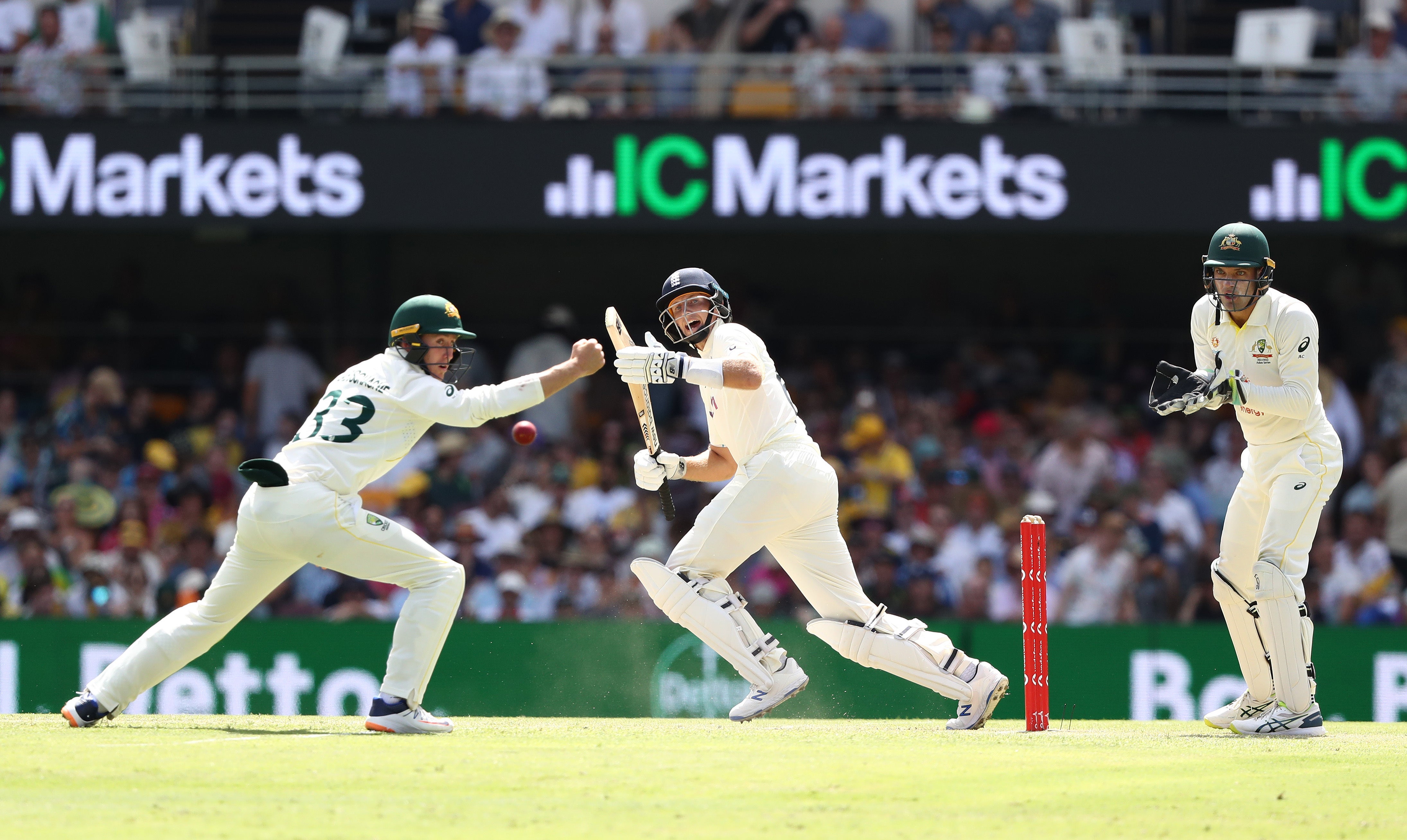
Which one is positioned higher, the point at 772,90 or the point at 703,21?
the point at 703,21

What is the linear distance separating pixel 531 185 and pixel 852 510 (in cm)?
385

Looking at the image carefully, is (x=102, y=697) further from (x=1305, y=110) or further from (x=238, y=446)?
(x=1305, y=110)

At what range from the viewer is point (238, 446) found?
1580 centimetres

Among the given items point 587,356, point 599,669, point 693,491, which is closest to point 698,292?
point 587,356

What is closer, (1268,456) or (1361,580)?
(1268,456)

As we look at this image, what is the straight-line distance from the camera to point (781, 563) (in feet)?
28.2

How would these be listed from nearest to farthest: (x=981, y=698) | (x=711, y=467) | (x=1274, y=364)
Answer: (x=1274, y=364)
(x=981, y=698)
(x=711, y=467)

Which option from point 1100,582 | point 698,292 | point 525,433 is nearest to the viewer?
point 525,433

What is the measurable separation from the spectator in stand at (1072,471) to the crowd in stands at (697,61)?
114 inches

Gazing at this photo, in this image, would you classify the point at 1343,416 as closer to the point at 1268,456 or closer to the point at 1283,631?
the point at 1268,456

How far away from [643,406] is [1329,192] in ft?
27.1

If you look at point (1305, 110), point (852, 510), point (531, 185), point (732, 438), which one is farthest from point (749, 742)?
point (1305, 110)

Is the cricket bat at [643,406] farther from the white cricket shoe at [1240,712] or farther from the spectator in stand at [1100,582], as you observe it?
the spectator in stand at [1100,582]

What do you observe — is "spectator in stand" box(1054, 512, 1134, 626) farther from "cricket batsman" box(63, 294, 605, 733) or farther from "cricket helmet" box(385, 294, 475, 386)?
"cricket helmet" box(385, 294, 475, 386)
